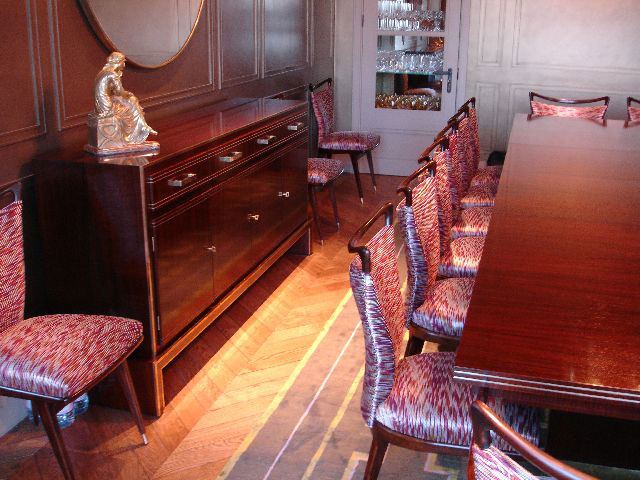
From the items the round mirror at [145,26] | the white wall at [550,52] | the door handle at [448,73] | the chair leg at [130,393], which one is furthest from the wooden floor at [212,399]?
the white wall at [550,52]

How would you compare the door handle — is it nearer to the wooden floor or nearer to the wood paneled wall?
the wood paneled wall

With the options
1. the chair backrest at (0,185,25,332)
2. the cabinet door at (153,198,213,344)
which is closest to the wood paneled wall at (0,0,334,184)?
the chair backrest at (0,185,25,332)

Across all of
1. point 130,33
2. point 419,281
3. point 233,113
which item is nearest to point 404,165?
point 233,113

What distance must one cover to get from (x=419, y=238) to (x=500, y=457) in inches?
60.1

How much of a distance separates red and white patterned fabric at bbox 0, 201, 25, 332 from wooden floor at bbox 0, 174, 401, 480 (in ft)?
1.77

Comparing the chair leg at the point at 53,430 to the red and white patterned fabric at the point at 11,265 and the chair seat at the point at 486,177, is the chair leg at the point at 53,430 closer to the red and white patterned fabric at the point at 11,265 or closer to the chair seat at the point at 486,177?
the red and white patterned fabric at the point at 11,265

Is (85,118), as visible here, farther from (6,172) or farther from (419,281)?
(419,281)

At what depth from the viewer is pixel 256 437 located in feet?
9.50

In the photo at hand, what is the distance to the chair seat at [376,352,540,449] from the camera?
207 centimetres

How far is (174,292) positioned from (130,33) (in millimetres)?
1217

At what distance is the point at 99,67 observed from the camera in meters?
3.34

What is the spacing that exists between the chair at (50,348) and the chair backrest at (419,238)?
0.95 metres

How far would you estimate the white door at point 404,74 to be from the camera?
6.71m

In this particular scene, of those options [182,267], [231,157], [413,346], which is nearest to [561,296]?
[413,346]
